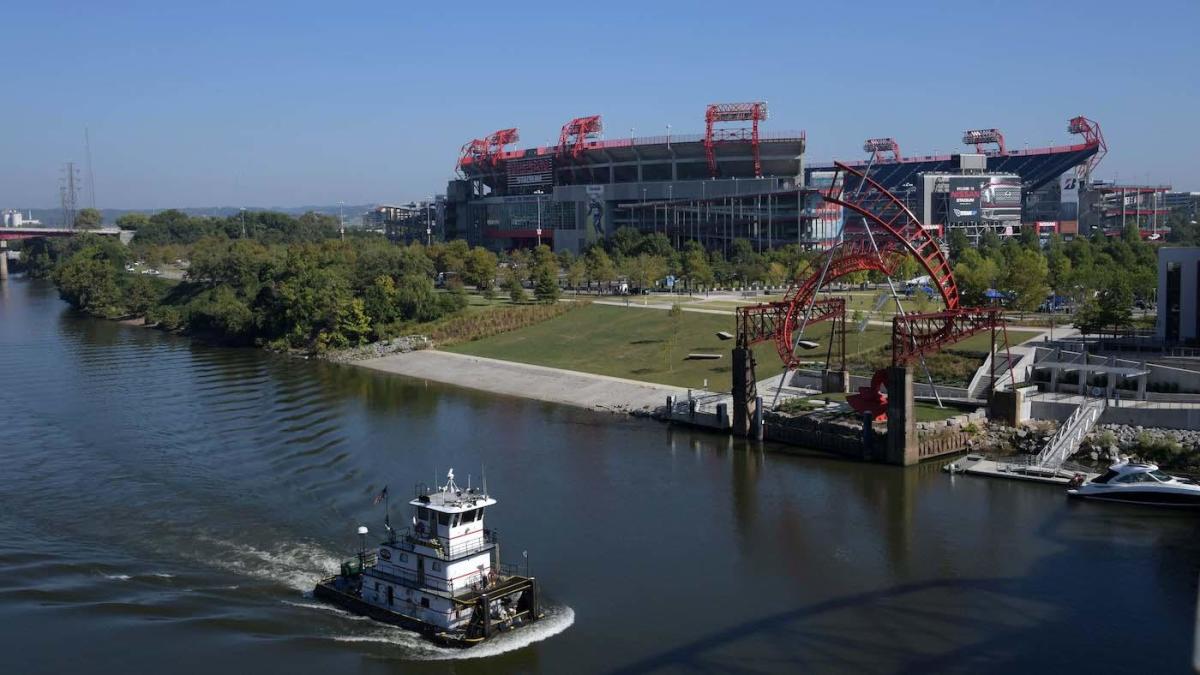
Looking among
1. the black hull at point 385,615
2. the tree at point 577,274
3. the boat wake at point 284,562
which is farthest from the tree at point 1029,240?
the black hull at point 385,615

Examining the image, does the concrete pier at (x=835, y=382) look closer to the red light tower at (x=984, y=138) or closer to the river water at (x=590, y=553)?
the river water at (x=590, y=553)

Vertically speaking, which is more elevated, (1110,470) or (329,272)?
(329,272)

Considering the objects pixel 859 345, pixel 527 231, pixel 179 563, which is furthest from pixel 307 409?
pixel 527 231

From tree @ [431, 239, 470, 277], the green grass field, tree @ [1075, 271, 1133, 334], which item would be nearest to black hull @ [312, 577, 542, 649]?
the green grass field

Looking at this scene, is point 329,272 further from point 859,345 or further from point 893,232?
point 893,232

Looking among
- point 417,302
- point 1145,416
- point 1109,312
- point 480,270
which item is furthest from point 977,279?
point 480,270

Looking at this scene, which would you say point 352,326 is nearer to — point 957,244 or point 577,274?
point 577,274

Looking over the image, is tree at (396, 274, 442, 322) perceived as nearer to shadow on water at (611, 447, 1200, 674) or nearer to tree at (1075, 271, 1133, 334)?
tree at (1075, 271, 1133, 334)
